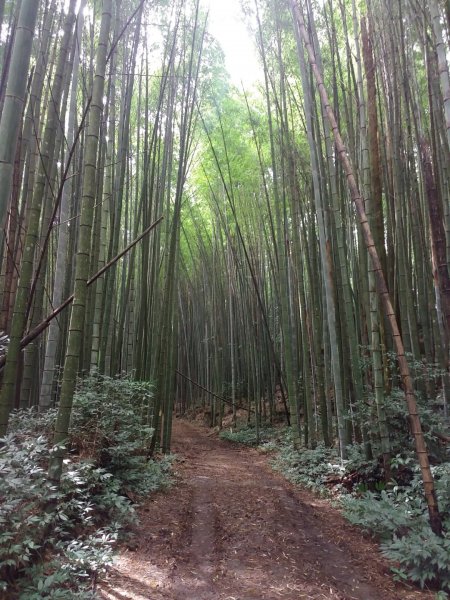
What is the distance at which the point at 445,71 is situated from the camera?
7.80 feet

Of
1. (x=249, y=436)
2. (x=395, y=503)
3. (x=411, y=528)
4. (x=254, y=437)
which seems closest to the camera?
(x=411, y=528)

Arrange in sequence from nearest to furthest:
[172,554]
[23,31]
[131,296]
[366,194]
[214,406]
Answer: [23,31] → [172,554] → [366,194] → [131,296] → [214,406]

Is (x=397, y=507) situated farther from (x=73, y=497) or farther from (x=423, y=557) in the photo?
(x=73, y=497)

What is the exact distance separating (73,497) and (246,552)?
100 cm

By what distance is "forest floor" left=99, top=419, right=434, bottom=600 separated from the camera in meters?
1.98

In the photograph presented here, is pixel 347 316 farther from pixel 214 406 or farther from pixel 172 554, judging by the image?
pixel 214 406

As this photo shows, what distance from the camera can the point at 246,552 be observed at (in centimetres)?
239

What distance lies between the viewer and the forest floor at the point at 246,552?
198 centimetres

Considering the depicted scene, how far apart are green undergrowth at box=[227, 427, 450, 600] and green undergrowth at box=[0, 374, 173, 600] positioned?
4.58 ft

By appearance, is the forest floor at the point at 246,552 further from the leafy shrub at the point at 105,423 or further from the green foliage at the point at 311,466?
the leafy shrub at the point at 105,423

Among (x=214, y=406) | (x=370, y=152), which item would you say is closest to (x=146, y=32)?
(x=370, y=152)

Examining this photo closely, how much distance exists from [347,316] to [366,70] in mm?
2085

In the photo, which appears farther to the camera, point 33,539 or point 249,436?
point 249,436

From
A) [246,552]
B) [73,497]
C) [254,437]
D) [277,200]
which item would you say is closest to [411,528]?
[246,552]
